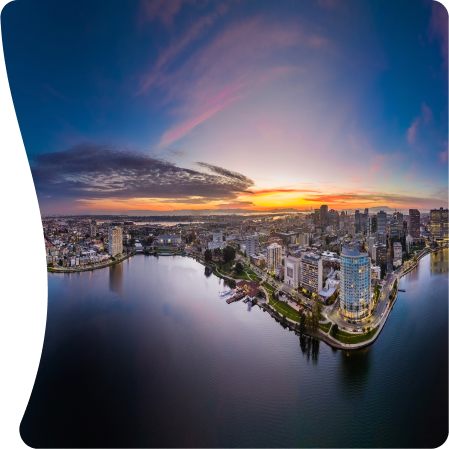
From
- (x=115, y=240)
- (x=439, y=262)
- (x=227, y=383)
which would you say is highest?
(x=115, y=240)

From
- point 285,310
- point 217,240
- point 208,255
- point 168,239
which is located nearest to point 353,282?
point 285,310

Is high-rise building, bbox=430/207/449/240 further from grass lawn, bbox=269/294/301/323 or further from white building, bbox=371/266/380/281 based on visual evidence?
grass lawn, bbox=269/294/301/323

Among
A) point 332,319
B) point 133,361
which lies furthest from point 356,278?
point 133,361

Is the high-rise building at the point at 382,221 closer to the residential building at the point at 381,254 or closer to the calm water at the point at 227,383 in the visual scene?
the residential building at the point at 381,254

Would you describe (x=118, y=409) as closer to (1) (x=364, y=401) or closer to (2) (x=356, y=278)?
(1) (x=364, y=401)

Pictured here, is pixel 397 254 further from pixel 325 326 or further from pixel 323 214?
pixel 325 326

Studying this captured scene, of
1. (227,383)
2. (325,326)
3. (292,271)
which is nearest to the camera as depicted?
(227,383)

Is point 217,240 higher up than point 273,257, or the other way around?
point 217,240

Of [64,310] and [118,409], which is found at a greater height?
[64,310]
